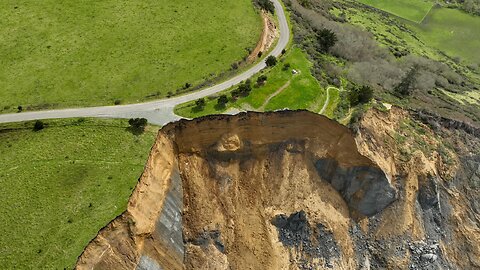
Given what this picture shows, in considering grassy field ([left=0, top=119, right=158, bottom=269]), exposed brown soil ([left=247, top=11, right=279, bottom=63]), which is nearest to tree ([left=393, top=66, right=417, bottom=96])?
exposed brown soil ([left=247, top=11, right=279, bottom=63])

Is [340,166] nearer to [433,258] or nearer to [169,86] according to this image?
[433,258]

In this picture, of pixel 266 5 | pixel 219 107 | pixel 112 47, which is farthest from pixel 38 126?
pixel 266 5

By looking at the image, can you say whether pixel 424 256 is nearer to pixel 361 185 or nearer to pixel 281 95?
pixel 361 185

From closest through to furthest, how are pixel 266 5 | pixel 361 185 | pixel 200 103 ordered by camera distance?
pixel 361 185
pixel 200 103
pixel 266 5

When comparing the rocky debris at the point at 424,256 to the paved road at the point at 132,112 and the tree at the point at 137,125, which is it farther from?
the tree at the point at 137,125

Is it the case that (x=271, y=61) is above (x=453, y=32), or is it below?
below

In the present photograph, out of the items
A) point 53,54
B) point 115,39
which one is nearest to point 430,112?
point 115,39
